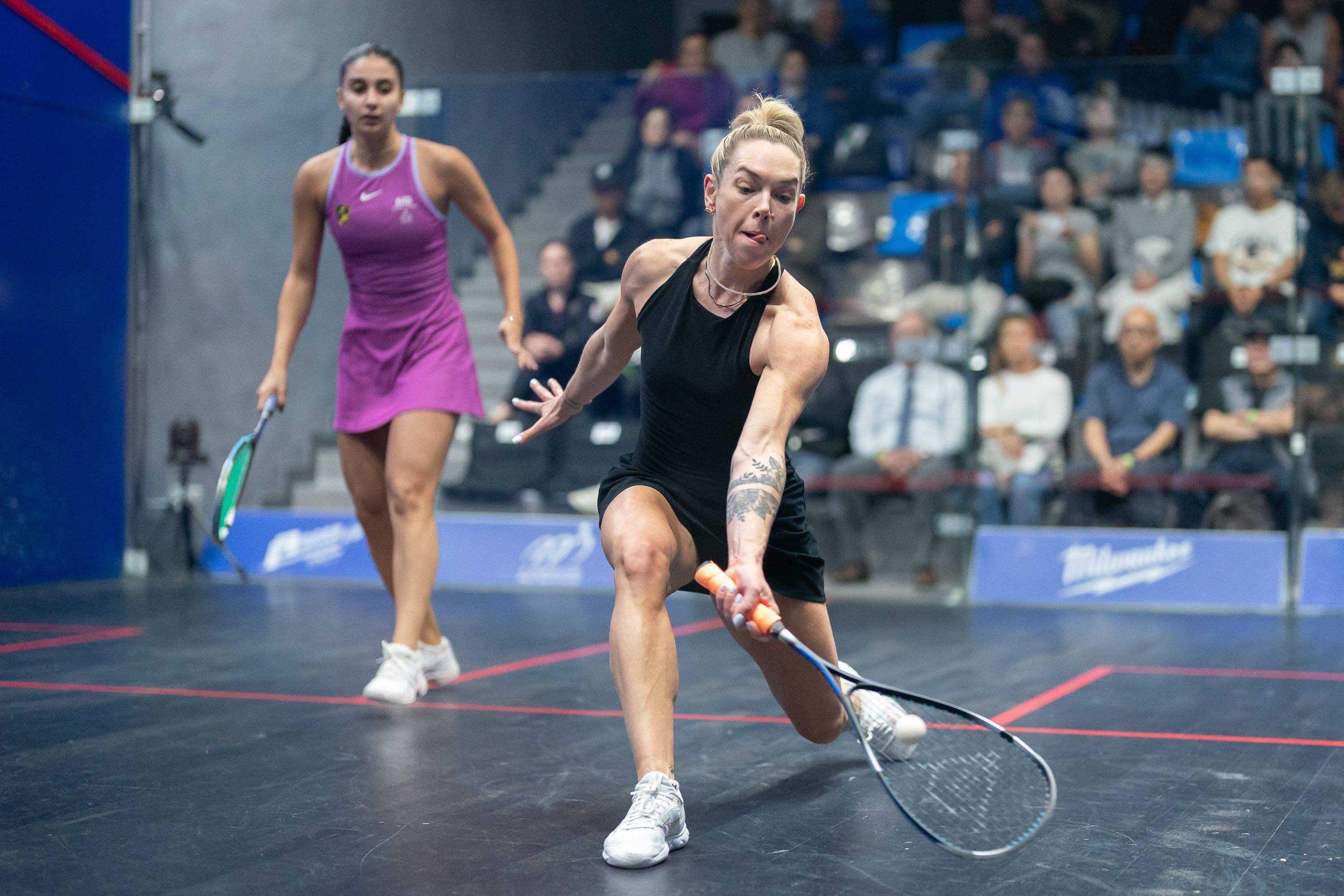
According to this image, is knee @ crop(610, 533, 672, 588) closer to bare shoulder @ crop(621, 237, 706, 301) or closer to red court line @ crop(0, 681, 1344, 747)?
bare shoulder @ crop(621, 237, 706, 301)

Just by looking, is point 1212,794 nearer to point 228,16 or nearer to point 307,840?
point 307,840

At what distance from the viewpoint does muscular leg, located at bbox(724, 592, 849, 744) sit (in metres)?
2.72

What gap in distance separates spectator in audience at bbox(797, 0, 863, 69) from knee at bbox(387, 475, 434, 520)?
18.1 feet

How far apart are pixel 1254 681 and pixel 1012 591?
93.2 inches

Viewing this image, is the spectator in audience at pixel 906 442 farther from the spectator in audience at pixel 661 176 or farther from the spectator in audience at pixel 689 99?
the spectator in audience at pixel 689 99

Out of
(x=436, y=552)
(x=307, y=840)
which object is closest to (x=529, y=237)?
(x=436, y=552)

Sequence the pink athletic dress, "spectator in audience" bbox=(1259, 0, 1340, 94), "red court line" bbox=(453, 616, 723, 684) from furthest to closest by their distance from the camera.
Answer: "spectator in audience" bbox=(1259, 0, 1340, 94)
"red court line" bbox=(453, 616, 723, 684)
the pink athletic dress

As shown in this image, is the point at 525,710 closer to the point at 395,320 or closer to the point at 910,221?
the point at 395,320

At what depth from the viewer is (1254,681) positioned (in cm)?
425

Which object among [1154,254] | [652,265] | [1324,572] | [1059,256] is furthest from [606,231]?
[652,265]

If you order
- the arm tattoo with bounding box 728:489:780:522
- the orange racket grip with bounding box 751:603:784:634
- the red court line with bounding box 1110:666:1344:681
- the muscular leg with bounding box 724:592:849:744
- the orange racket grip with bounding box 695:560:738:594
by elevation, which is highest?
the arm tattoo with bounding box 728:489:780:522

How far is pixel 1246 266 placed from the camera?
6672mm

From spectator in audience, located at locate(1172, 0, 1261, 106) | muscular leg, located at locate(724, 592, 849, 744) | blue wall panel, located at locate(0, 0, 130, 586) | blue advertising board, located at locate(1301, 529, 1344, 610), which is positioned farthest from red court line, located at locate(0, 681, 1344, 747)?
spectator in audience, located at locate(1172, 0, 1261, 106)

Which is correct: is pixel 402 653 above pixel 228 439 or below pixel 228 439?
below
